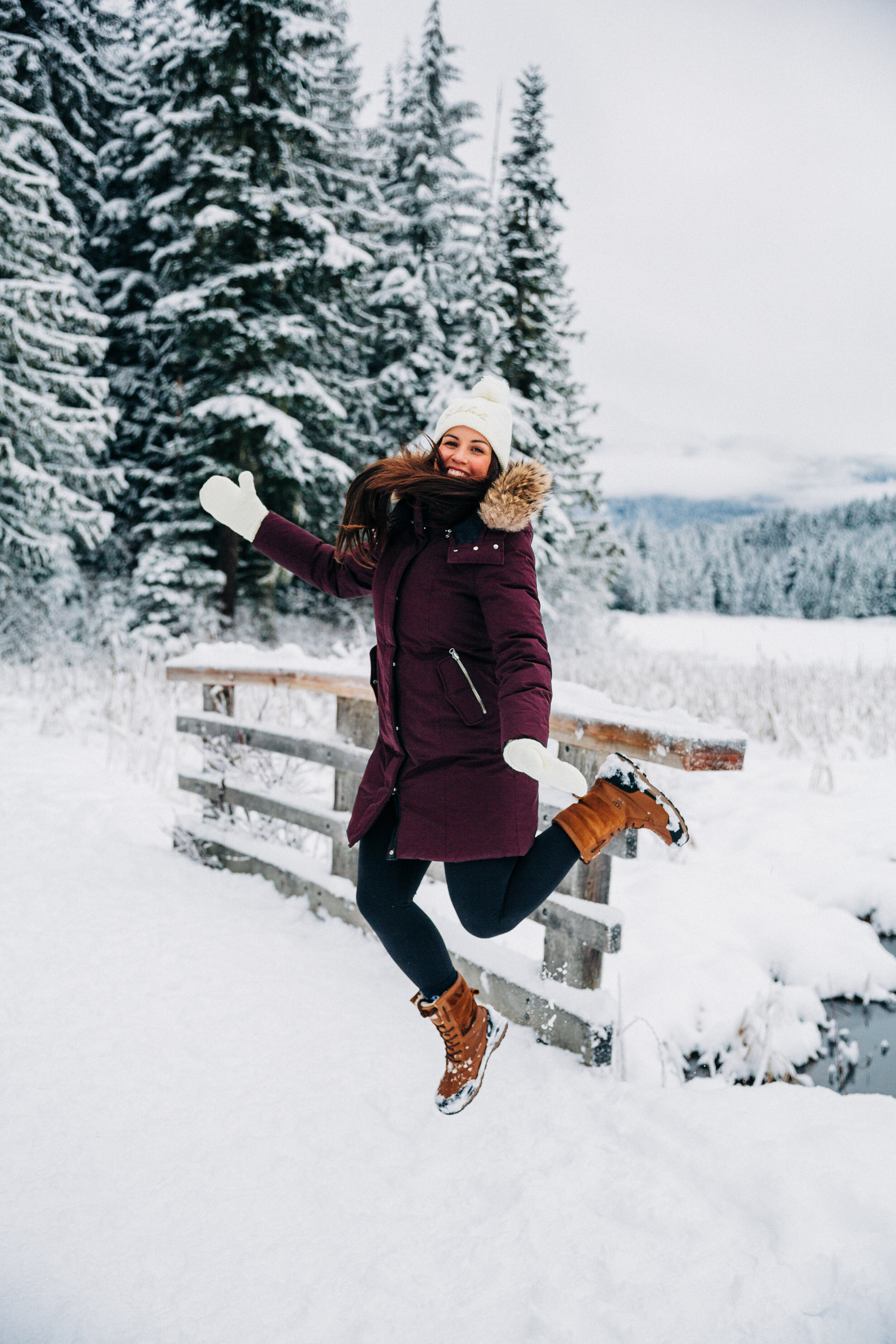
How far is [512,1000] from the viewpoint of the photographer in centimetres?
279

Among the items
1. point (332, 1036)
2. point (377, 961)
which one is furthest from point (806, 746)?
point (332, 1036)

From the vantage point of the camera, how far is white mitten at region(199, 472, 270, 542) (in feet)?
8.43

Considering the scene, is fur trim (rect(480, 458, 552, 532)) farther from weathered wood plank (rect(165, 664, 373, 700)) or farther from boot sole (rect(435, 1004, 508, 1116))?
boot sole (rect(435, 1004, 508, 1116))

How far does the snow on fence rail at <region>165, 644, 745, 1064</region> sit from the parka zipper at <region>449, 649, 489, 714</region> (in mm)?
609

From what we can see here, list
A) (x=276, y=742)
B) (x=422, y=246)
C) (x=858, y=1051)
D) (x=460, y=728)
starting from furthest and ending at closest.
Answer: (x=422, y=246), (x=276, y=742), (x=858, y=1051), (x=460, y=728)

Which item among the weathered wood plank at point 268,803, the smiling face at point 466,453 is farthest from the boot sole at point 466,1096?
the smiling face at point 466,453

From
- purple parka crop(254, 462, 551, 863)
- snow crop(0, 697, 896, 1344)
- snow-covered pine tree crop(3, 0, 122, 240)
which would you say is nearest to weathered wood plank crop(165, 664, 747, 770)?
purple parka crop(254, 462, 551, 863)

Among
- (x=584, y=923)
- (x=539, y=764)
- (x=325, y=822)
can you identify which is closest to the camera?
(x=539, y=764)

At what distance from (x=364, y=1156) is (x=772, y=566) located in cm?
4547

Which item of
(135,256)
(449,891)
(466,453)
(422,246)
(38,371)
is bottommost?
(449,891)

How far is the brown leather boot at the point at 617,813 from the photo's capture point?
6.75 ft

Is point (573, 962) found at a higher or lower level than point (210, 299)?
lower

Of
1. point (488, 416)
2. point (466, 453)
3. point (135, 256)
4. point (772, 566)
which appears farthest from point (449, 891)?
point (772, 566)

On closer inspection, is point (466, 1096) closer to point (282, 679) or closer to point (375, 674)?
point (375, 674)
